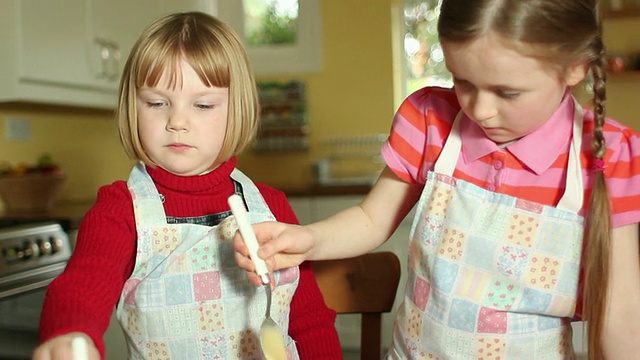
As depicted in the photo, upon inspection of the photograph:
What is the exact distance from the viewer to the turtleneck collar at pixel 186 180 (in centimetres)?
93

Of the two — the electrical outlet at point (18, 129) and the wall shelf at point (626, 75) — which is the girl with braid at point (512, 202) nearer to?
the electrical outlet at point (18, 129)

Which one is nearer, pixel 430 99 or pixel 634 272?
pixel 634 272

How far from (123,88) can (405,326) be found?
1.56 feet

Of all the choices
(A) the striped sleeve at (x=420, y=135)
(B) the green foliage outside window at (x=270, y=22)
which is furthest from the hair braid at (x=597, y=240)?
(B) the green foliage outside window at (x=270, y=22)

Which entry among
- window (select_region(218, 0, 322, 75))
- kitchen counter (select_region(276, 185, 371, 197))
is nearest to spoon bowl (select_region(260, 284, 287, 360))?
kitchen counter (select_region(276, 185, 371, 197))

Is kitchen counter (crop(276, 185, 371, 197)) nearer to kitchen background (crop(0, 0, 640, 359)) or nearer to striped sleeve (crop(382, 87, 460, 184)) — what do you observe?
kitchen background (crop(0, 0, 640, 359))

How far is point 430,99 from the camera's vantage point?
0.93 meters

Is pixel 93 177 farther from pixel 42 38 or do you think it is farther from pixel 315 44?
pixel 315 44

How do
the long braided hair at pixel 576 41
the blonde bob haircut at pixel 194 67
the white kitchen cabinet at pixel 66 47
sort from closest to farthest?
the long braided hair at pixel 576 41 < the blonde bob haircut at pixel 194 67 < the white kitchen cabinet at pixel 66 47

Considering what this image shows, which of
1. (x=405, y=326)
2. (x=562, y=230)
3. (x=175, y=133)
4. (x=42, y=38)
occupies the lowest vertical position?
(x=405, y=326)

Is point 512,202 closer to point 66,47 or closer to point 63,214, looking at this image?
point 63,214

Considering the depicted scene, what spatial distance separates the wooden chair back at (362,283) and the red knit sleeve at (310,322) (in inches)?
1.6

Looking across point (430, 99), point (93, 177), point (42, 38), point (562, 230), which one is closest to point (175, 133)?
point (430, 99)

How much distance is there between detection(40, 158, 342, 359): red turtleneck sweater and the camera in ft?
2.50
